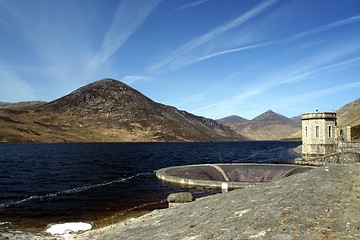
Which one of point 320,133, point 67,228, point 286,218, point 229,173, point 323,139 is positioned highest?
point 320,133

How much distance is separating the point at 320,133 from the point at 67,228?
52.4 metres

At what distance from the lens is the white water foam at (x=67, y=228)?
71.3 ft

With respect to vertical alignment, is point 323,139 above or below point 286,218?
above

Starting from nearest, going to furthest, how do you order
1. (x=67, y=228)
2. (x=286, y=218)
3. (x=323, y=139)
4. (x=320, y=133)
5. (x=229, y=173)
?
(x=286, y=218) < (x=67, y=228) < (x=229, y=173) < (x=323, y=139) < (x=320, y=133)

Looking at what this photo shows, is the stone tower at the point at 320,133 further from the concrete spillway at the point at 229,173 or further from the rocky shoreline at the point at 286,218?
the rocky shoreline at the point at 286,218

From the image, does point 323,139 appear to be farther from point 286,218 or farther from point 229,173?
point 286,218

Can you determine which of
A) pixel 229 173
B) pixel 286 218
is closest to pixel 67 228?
pixel 286 218

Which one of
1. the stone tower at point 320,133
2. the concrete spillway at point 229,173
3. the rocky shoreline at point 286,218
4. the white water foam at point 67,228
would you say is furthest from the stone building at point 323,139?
the white water foam at point 67,228

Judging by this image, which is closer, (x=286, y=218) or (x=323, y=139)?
(x=286, y=218)

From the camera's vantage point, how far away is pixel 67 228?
74.4ft

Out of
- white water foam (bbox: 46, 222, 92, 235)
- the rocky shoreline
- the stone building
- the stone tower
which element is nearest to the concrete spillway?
white water foam (bbox: 46, 222, 92, 235)

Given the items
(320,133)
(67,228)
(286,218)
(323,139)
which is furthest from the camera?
(320,133)

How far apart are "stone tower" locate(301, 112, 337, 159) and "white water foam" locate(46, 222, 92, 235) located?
50.1 metres

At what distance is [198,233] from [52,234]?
1439 cm
